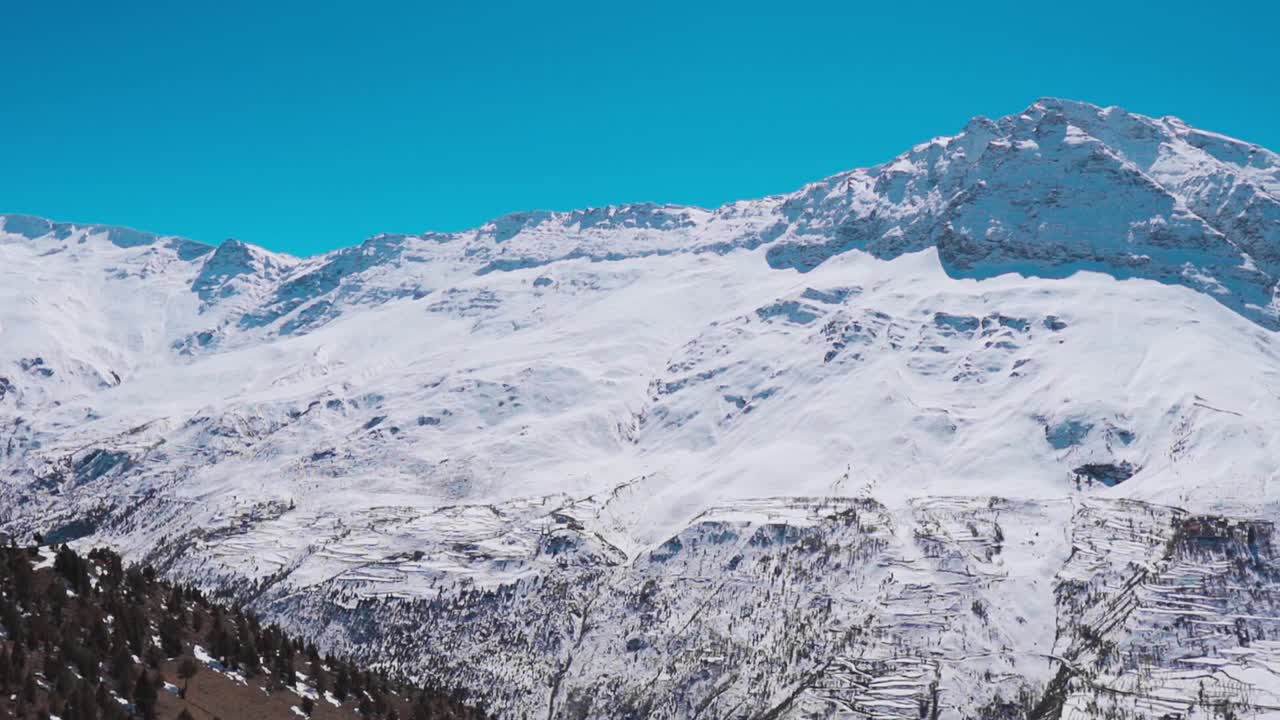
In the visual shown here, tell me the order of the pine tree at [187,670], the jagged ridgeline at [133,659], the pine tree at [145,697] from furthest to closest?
1. the pine tree at [187,670]
2. the pine tree at [145,697]
3. the jagged ridgeline at [133,659]

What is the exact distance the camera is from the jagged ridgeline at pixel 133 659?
2146 inches

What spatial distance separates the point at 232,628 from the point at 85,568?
14354 millimetres

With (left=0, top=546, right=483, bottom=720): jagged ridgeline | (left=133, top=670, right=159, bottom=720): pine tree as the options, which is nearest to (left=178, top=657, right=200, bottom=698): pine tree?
(left=0, top=546, right=483, bottom=720): jagged ridgeline

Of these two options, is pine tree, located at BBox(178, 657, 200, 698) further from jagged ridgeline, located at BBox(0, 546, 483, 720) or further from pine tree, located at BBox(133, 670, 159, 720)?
pine tree, located at BBox(133, 670, 159, 720)

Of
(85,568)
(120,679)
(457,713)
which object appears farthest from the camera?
(457,713)

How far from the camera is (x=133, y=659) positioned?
63188 millimetres

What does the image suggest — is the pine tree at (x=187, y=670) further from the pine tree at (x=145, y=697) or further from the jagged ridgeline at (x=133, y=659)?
the pine tree at (x=145, y=697)

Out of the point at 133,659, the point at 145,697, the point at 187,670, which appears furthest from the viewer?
the point at 187,670

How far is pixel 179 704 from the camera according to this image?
62.0 metres

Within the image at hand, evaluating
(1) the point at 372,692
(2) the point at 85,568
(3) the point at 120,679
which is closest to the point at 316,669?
(1) the point at 372,692

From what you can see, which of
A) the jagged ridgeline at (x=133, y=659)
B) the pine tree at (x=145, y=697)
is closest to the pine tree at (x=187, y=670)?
the jagged ridgeline at (x=133, y=659)

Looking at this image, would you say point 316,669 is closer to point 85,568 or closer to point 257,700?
point 257,700

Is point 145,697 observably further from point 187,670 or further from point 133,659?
point 187,670

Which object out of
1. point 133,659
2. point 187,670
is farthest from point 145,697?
point 187,670
